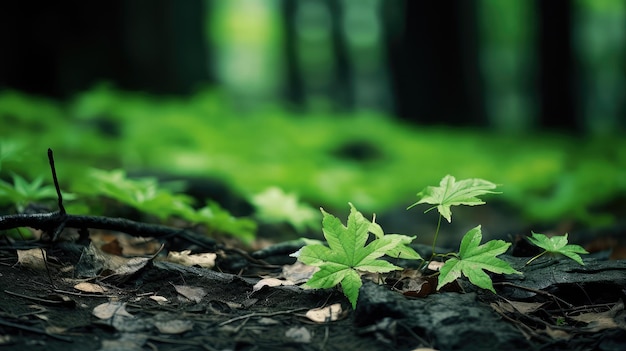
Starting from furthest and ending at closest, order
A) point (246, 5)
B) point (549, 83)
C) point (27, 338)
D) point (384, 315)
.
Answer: point (246, 5) → point (549, 83) → point (384, 315) → point (27, 338)

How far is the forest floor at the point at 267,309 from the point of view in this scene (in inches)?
60.6

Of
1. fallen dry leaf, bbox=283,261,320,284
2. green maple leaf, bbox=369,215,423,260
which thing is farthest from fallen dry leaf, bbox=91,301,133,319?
green maple leaf, bbox=369,215,423,260

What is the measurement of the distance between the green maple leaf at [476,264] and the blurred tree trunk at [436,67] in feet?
34.4

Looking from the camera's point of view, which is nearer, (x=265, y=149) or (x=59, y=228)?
(x=59, y=228)

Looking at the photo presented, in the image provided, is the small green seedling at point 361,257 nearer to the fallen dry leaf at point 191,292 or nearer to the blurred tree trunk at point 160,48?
the fallen dry leaf at point 191,292

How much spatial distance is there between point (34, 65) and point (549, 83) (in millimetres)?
9743

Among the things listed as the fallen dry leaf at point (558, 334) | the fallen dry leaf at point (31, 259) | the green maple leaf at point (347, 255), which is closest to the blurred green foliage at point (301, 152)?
the fallen dry leaf at point (31, 259)

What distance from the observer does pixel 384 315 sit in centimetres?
162

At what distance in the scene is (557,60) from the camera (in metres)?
11.5

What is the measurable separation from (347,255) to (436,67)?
1068 centimetres

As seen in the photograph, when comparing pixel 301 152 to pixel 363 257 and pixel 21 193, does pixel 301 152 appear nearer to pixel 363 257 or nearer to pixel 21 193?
pixel 21 193

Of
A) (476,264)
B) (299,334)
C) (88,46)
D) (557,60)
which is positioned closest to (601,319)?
(476,264)

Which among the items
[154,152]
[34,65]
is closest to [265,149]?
[154,152]

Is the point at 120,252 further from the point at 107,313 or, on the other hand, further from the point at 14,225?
the point at 107,313
